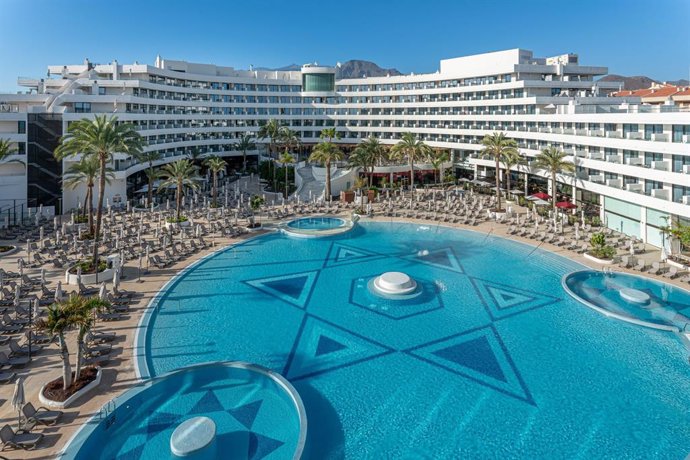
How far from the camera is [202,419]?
1405 centimetres

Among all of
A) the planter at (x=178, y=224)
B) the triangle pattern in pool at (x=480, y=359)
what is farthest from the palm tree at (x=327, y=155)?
the triangle pattern in pool at (x=480, y=359)

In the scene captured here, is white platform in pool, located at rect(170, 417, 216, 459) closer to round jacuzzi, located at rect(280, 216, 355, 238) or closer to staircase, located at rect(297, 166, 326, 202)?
round jacuzzi, located at rect(280, 216, 355, 238)

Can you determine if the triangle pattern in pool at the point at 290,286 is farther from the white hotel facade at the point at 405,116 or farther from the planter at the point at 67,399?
the white hotel facade at the point at 405,116

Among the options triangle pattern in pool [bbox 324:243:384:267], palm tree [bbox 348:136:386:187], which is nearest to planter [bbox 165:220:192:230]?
triangle pattern in pool [bbox 324:243:384:267]

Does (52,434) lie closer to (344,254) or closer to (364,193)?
(344,254)

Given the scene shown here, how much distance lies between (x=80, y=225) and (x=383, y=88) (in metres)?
56.0

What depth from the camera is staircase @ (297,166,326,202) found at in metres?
54.4

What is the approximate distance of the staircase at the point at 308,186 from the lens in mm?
54375

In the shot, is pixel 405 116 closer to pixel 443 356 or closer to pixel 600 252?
pixel 600 252

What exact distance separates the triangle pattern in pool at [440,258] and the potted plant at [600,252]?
9.15 m

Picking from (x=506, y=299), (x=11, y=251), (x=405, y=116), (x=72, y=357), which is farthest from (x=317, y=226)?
(x=405, y=116)

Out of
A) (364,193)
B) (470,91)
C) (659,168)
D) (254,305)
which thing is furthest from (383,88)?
(254,305)

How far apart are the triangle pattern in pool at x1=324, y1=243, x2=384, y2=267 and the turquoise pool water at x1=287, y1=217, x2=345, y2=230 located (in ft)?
20.4

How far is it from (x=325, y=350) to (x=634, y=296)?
1741 cm
